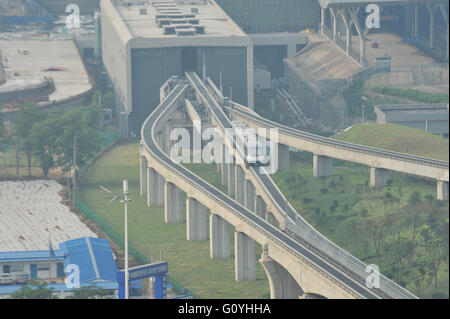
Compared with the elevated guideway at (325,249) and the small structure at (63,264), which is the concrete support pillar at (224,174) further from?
the small structure at (63,264)

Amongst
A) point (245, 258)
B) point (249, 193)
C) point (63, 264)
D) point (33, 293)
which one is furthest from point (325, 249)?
point (249, 193)

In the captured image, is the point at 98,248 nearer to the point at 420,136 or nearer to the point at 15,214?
the point at 15,214

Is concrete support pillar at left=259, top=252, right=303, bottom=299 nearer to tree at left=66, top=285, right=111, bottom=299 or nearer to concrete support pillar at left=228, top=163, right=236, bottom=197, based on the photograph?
tree at left=66, top=285, right=111, bottom=299

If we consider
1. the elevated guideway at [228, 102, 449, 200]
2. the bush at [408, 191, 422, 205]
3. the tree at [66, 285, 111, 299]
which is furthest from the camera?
the bush at [408, 191, 422, 205]

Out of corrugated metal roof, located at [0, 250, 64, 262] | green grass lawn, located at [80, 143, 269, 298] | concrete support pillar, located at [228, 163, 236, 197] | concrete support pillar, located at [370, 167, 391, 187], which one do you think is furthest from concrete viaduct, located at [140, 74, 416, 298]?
corrugated metal roof, located at [0, 250, 64, 262]

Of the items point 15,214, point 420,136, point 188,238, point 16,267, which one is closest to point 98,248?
point 16,267
